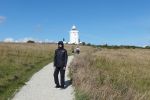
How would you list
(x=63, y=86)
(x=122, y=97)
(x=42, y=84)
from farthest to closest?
1. (x=42, y=84)
2. (x=63, y=86)
3. (x=122, y=97)

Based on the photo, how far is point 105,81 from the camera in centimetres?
1593

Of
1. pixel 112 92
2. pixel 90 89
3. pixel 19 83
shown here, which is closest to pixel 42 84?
pixel 19 83

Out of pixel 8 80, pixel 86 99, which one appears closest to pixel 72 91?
pixel 86 99

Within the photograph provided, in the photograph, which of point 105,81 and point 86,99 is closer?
point 86,99

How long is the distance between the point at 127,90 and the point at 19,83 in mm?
6587

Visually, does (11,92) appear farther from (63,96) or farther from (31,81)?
(31,81)

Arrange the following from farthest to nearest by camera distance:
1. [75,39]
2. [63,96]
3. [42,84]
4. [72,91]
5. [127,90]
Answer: [75,39], [42,84], [72,91], [63,96], [127,90]

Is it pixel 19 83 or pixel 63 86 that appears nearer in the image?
pixel 63 86

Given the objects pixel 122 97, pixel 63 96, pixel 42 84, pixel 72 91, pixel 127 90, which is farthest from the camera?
pixel 42 84

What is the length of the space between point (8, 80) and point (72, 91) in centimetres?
481

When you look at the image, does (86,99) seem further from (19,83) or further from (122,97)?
(19,83)

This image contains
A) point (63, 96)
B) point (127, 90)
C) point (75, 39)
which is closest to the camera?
point (127, 90)

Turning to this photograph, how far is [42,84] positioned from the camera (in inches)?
716

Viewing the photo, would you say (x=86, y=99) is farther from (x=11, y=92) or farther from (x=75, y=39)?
(x=75, y=39)
